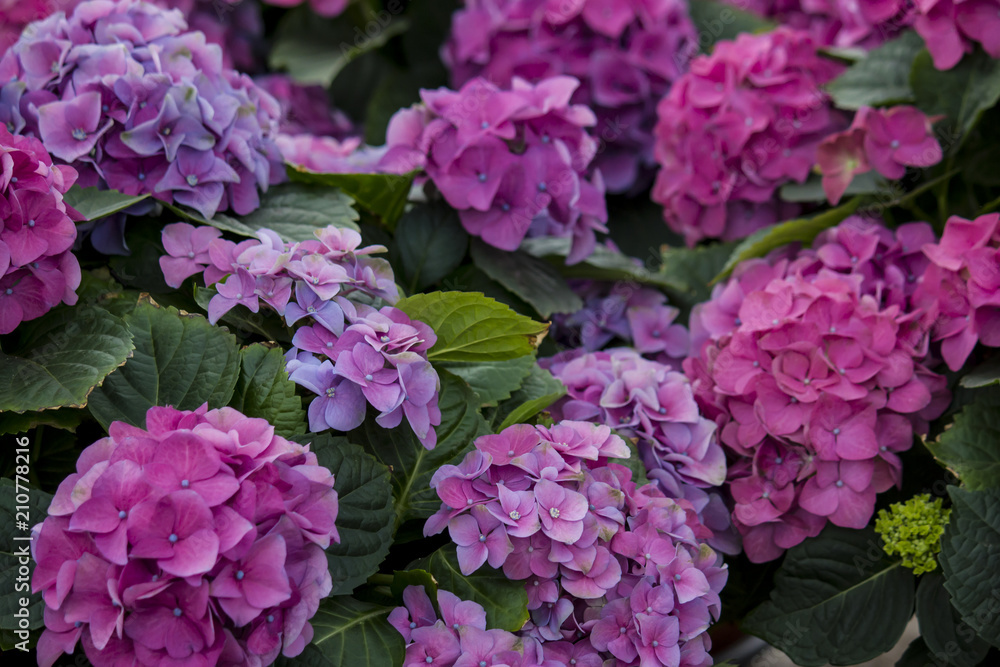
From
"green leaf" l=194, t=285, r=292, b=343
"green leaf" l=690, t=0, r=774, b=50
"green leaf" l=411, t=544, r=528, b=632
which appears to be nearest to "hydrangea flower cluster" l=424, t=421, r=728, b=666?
"green leaf" l=411, t=544, r=528, b=632

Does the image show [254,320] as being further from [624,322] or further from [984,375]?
[984,375]

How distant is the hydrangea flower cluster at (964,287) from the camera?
963 millimetres

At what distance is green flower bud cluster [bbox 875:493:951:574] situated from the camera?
0.95 metres

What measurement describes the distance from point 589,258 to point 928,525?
0.56 m

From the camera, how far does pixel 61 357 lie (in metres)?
0.82

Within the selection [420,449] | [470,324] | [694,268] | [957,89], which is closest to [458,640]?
[420,449]

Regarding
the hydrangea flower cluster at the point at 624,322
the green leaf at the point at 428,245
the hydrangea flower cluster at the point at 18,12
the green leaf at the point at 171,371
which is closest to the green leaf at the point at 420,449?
the green leaf at the point at 171,371

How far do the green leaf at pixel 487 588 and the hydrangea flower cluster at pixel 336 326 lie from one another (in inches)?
4.6

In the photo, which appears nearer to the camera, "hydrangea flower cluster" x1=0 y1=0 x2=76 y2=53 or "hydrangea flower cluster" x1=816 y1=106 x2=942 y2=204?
"hydrangea flower cluster" x1=816 y1=106 x2=942 y2=204

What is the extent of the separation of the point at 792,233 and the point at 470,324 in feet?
1.92

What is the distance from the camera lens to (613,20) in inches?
58.3

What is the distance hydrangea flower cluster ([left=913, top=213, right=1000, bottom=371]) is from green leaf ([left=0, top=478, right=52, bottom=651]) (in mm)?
978

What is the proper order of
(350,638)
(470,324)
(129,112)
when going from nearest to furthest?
(350,638) < (470,324) < (129,112)

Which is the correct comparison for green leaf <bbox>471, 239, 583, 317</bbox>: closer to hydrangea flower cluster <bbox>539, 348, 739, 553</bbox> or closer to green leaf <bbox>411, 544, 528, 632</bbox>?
hydrangea flower cluster <bbox>539, 348, 739, 553</bbox>
